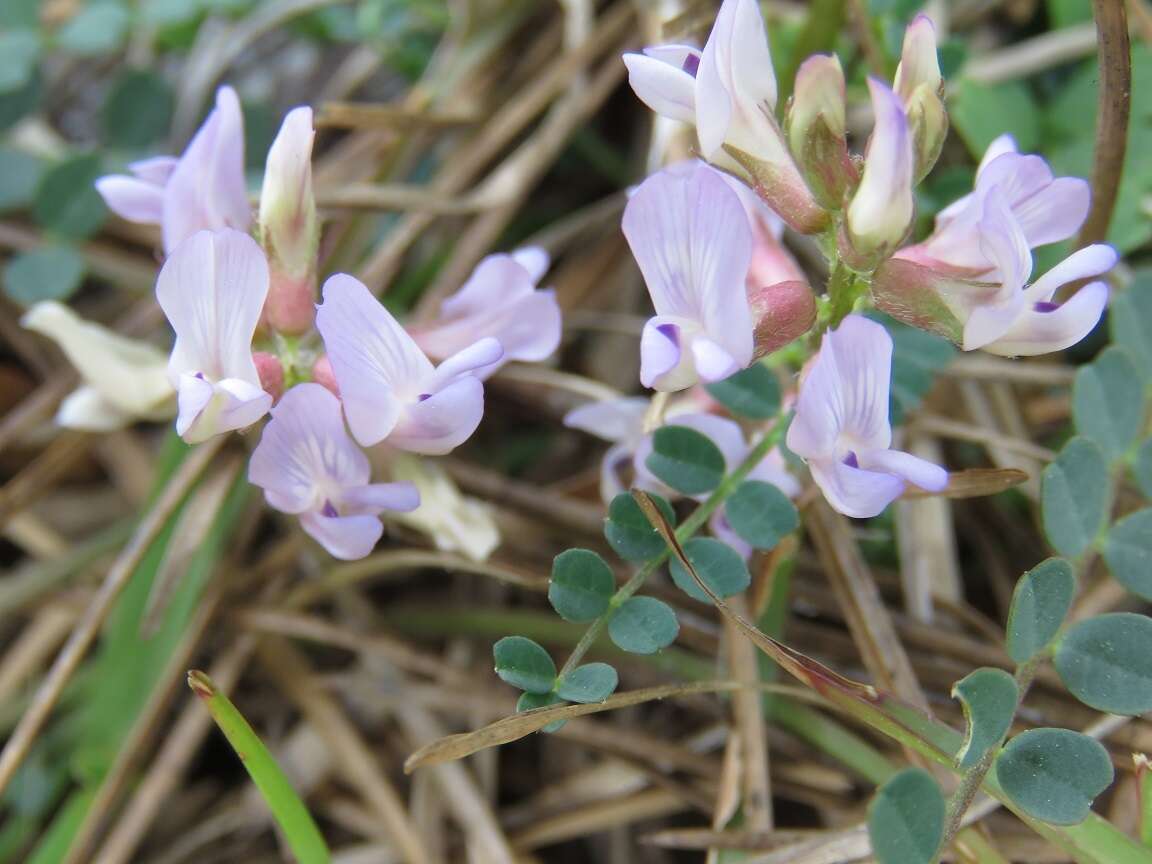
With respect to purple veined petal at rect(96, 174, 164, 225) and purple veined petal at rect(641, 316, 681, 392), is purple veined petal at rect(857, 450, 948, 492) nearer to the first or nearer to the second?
purple veined petal at rect(641, 316, 681, 392)

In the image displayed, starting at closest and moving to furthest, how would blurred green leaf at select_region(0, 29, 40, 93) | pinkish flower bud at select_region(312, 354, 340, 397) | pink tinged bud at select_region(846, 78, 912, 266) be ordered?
pink tinged bud at select_region(846, 78, 912, 266), pinkish flower bud at select_region(312, 354, 340, 397), blurred green leaf at select_region(0, 29, 40, 93)

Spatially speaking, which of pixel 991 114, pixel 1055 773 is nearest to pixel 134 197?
pixel 1055 773

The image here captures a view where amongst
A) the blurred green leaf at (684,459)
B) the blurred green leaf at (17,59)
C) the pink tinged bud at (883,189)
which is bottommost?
the blurred green leaf at (684,459)

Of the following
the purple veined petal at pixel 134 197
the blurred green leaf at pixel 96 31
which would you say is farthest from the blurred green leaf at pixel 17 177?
the purple veined petal at pixel 134 197

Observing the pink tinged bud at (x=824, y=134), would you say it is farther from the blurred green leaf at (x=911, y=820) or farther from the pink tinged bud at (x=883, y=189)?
the blurred green leaf at (x=911, y=820)

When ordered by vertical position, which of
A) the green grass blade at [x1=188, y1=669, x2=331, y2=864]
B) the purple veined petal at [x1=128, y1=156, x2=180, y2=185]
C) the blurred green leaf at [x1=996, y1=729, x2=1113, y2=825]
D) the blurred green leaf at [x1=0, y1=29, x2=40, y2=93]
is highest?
the purple veined petal at [x1=128, y1=156, x2=180, y2=185]

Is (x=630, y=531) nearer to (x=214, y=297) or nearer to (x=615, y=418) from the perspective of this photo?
(x=615, y=418)

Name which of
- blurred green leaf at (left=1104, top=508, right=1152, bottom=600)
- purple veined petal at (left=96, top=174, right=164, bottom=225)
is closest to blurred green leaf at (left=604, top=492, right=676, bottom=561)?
blurred green leaf at (left=1104, top=508, right=1152, bottom=600)
